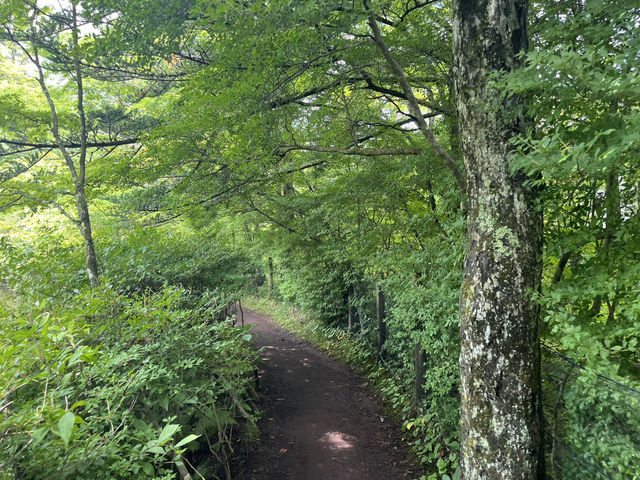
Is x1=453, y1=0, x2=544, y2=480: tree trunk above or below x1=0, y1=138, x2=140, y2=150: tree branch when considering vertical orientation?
below

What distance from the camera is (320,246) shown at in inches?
398

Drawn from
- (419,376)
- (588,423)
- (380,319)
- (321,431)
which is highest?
(588,423)

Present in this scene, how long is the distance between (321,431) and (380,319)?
3164 millimetres

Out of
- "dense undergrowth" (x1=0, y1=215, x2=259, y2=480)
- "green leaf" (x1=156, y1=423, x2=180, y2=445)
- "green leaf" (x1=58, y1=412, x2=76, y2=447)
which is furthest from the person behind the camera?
"dense undergrowth" (x1=0, y1=215, x2=259, y2=480)

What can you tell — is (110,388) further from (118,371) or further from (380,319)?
(380,319)

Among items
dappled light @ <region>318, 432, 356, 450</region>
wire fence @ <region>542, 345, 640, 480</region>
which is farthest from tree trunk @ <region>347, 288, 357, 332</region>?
wire fence @ <region>542, 345, 640, 480</region>

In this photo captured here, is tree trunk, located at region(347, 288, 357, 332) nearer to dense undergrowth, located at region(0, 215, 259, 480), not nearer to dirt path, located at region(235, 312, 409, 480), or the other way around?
dirt path, located at region(235, 312, 409, 480)

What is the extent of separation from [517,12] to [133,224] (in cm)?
767

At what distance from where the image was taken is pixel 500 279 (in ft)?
9.38

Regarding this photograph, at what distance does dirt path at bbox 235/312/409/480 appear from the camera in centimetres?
502

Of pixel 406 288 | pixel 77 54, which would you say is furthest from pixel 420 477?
pixel 77 54

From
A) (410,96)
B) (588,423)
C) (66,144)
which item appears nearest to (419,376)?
(588,423)

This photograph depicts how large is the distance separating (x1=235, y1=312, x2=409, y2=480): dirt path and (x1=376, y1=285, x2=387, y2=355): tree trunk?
107 cm

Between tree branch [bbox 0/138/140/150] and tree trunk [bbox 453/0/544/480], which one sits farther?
tree branch [bbox 0/138/140/150]
